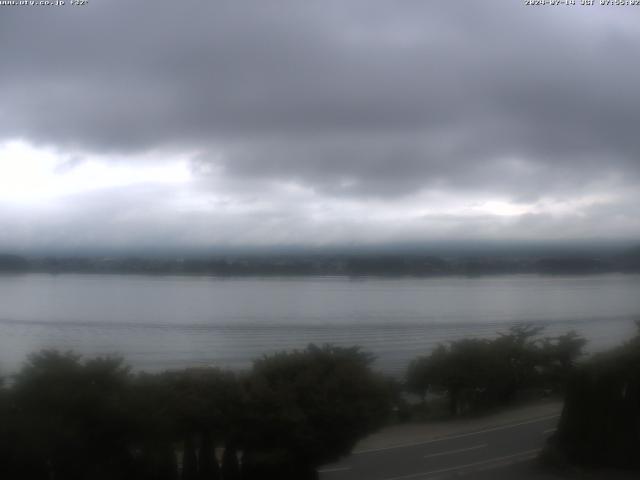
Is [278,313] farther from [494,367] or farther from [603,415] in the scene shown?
[603,415]

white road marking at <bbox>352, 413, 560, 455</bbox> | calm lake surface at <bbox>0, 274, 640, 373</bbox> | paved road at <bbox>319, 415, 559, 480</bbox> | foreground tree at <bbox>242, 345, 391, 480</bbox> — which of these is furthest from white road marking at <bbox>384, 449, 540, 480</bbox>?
calm lake surface at <bbox>0, 274, 640, 373</bbox>

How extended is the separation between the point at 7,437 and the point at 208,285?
4.72m

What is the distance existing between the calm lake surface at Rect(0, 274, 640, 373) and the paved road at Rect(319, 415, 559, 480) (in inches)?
46.5

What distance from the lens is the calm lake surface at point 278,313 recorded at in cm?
889

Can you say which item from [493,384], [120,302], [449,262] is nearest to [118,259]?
[120,302]

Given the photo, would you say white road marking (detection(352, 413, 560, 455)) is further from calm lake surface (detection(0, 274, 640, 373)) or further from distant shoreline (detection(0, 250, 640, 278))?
distant shoreline (detection(0, 250, 640, 278))

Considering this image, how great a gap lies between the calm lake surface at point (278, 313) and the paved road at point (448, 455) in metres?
1.18

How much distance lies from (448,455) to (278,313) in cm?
324

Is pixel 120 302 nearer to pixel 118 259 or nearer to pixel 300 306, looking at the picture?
pixel 118 259

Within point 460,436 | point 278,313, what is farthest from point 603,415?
point 278,313

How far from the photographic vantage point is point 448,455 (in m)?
8.38

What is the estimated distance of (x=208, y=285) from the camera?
458 inches

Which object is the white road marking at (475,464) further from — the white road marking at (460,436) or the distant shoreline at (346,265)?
the distant shoreline at (346,265)

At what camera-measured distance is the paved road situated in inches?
314
